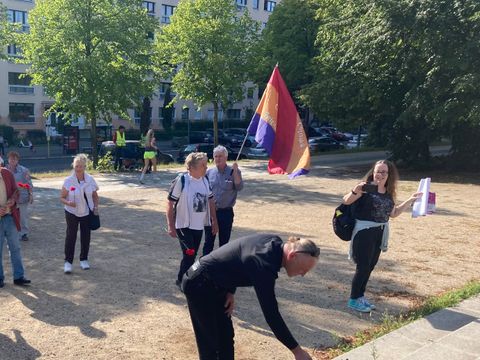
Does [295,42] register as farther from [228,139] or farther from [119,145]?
[119,145]

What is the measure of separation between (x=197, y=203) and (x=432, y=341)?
3026 mm

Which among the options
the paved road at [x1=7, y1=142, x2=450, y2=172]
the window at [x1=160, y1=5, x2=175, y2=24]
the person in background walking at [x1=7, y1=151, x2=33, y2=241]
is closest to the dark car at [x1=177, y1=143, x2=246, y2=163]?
the paved road at [x1=7, y1=142, x2=450, y2=172]

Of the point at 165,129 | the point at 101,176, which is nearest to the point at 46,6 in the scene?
the point at 101,176

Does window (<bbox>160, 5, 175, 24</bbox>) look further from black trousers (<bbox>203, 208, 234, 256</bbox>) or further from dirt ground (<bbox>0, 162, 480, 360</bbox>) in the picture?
black trousers (<bbox>203, 208, 234, 256</bbox>)

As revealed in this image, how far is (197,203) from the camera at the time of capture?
6625mm

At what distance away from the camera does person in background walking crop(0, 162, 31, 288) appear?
700cm

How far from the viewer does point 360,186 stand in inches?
246

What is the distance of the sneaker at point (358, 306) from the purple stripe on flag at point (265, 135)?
7.81 ft

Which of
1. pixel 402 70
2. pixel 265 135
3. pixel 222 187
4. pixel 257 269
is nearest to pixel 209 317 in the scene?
pixel 257 269

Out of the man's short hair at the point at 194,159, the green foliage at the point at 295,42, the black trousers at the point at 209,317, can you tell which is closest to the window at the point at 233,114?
the green foliage at the point at 295,42

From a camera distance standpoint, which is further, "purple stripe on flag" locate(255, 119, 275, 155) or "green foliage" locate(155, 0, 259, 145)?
"green foliage" locate(155, 0, 259, 145)

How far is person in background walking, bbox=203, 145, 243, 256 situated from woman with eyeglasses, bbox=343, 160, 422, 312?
1.76 m

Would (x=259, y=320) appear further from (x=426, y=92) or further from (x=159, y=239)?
(x=426, y=92)

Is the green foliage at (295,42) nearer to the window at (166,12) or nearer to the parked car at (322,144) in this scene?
the parked car at (322,144)
